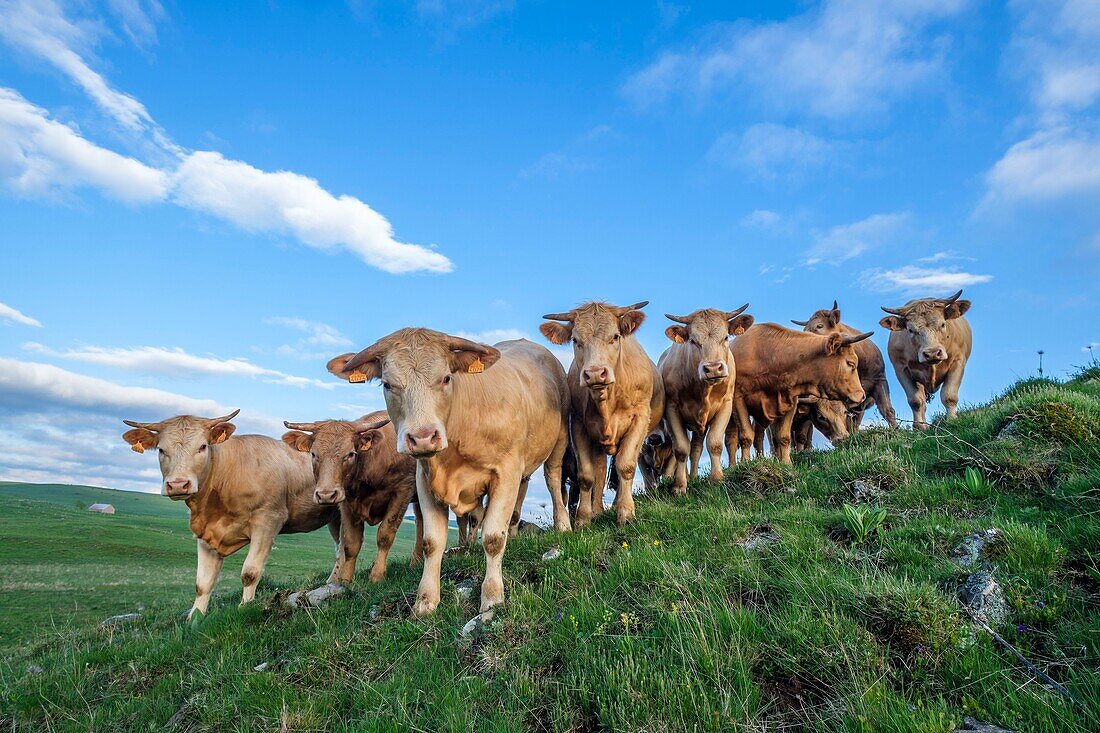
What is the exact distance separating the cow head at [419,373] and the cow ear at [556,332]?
2406 millimetres

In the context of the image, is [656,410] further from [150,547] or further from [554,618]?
[150,547]

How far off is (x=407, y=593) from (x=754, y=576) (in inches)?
158

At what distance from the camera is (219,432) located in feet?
37.3

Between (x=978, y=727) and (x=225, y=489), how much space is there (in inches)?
454

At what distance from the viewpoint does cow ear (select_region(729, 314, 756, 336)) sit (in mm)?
10570

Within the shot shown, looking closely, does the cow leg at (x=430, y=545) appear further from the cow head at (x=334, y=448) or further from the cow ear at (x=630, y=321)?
the cow ear at (x=630, y=321)

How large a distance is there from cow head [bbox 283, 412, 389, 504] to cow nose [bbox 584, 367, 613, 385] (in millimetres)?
4231

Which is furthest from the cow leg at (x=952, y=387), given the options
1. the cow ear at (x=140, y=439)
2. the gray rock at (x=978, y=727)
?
the cow ear at (x=140, y=439)

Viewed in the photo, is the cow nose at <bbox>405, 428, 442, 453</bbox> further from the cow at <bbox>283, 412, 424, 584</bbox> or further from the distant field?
the distant field

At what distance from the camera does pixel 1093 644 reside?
3.94 meters

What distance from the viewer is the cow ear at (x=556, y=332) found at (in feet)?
30.4

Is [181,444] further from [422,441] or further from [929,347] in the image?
[929,347]

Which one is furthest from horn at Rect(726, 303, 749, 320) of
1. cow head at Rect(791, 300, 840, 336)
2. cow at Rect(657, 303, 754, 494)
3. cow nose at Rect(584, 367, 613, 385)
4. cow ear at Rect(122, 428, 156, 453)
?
cow ear at Rect(122, 428, 156, 453)

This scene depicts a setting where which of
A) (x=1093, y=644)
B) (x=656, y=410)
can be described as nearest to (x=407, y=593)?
(x=656, y=410)
